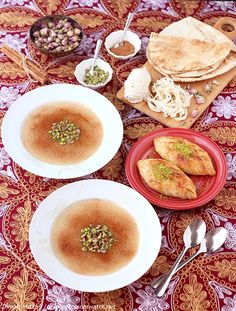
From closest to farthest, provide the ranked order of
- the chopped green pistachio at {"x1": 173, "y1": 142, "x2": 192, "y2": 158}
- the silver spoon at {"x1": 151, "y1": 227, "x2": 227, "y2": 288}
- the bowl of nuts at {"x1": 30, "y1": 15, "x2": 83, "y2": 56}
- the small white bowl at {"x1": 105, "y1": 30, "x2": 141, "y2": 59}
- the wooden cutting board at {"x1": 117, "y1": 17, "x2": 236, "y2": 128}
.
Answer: the silver spoon at {"x1": 151, "y1": 227, "x2": 227, "y2": 288}, the chopped green pistachio at {"x1": 173, "y1": 142, "x2": 192, "y2": 158}, the wooden cutting board at {"x1": 117, "y1": 17, "x2": 236, "y2": 128}, the bowl of nuts at {"x1": 30, "y1": 15, "x2": 83, "y2": 56}, the small white bowl at {"x1": 105, "y1": 30, "x2": 141, "y2": 59}

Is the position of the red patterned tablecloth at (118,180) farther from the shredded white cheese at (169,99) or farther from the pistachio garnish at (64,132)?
the pistachio garnish at (64,132)

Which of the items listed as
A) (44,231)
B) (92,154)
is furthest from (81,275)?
(92,154)

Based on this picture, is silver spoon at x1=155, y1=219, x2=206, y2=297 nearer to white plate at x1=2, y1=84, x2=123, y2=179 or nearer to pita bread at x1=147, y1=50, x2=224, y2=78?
white plate at x1=2, y1=84, x2=123, y2=179

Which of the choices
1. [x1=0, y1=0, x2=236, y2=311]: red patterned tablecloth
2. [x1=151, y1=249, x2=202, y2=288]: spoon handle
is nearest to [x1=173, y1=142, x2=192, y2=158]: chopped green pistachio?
[x1=0, y1=0, x2=236, y2=311]: red patterned tablecloth

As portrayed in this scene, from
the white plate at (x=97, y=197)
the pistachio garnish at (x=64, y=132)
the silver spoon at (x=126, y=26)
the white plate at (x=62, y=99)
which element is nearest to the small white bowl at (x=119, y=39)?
the silver spoon at (x=126, y=26)

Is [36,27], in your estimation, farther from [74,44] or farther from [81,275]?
[81,275]

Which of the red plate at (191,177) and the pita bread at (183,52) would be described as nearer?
the red plate at (191,177)
